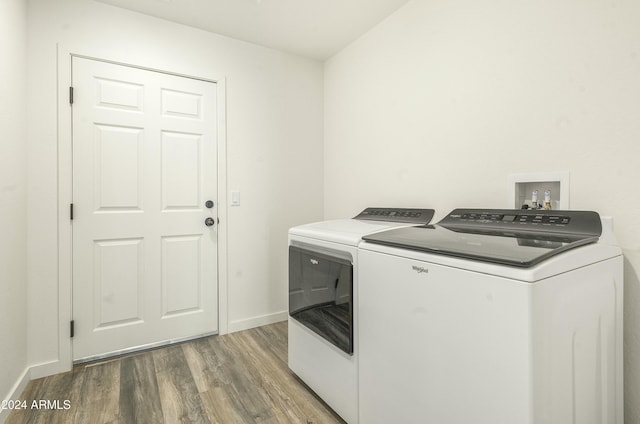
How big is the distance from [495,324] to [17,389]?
231 cm

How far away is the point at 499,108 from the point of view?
154cm

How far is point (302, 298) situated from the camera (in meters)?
1.73

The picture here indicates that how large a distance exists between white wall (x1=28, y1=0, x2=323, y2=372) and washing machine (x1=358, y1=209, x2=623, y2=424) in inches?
A: 57.1

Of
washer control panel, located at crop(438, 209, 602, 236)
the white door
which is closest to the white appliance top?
washer control panel, located at crop(438, 209, 602, 236)

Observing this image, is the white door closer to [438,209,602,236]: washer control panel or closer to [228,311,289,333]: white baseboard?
[228,311,289,333]: white baseboard

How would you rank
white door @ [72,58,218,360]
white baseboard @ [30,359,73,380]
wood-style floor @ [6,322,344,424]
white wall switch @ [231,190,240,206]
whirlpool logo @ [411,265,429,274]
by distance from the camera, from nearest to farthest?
1. whirlpool logo @ [411,265,429,274]
2. wood-style floor @ [6,322,344,424]
3. white baseboard @ [30,359,73,380]
4. white door @ [72,58,218,360]
5. white wall switch @ [231,190,240,206]

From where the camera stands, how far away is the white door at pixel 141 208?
1.98m

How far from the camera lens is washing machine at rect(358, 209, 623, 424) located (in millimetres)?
808

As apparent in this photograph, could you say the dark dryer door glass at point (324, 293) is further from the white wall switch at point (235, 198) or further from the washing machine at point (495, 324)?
the white wall switch at point (235, 198)

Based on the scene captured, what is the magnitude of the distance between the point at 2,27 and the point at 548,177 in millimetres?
2616

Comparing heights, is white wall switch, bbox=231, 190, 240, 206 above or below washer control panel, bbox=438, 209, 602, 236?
above

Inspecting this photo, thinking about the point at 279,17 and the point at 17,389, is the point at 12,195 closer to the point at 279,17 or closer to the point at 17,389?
the point at 17,389

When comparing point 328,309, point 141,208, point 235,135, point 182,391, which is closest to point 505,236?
point 328,309

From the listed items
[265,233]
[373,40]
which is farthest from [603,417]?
Result: [373,40]
